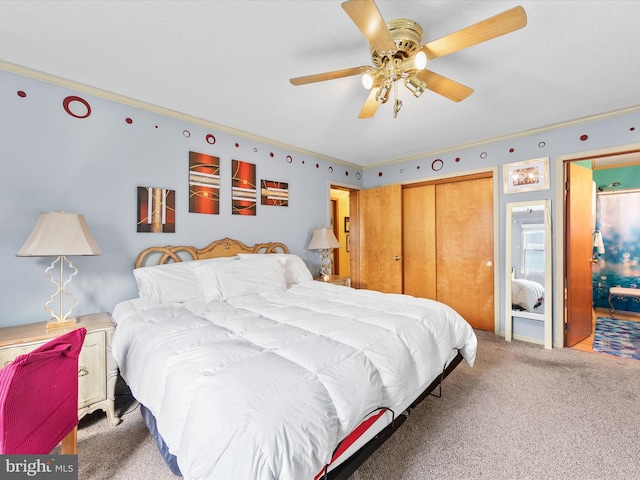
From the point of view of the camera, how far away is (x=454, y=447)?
1740 millimetres

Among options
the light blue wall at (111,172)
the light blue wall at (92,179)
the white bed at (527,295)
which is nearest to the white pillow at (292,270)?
the light blue wall at (111,172)

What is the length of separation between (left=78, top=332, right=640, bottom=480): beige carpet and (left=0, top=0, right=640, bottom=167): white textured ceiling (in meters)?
2.50

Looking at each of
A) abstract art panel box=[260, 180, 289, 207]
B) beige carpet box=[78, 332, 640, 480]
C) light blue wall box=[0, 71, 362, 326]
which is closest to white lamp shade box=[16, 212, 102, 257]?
light blue wall box=[0, 71, 362, 326]

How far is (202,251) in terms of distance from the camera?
3.05 metres

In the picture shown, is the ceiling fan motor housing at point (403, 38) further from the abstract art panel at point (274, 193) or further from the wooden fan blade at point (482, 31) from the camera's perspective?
the abstract art panel at point (274, 193)

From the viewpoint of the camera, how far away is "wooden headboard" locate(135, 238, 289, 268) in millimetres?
2717

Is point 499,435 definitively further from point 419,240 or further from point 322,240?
point 419,240

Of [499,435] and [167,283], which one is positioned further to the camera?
[167,283]

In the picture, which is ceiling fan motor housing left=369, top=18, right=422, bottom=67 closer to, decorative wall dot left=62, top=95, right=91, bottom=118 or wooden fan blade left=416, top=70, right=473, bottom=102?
wooden fan blade left=416, top=70, right=473, bottom=102

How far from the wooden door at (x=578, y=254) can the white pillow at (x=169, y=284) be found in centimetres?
381

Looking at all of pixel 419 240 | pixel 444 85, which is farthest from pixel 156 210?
pixel 419 240

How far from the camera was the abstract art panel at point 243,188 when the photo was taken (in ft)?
11.0

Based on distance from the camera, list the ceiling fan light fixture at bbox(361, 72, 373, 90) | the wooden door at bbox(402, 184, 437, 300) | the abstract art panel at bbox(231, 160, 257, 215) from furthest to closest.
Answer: the wooden door at bbox(402, 184, 437, 300) < the abstract art panel at bbox(231, 160, 257, 215) < the ceiling fan light fixture at bbox(361, 72, 373, 90)

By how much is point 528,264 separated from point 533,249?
0.61ft
